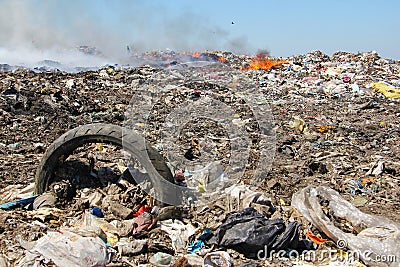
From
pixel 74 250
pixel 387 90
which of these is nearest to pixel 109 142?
pixel 74 250

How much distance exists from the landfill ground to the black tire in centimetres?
24

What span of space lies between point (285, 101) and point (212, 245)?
6.97m

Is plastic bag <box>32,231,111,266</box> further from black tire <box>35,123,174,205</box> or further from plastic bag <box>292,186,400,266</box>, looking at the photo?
plastic bag <box>292,186,400,266</box>

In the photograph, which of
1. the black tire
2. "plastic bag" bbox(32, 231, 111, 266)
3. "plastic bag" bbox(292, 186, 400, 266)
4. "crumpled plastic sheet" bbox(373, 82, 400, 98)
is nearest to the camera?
"plastic bag" bbox(32, 231, 111, 266)

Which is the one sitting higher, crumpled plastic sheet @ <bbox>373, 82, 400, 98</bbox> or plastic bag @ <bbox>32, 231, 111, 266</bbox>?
crumpled plastic sheet @ <bbox>373, 82, 400, 98</bbox>

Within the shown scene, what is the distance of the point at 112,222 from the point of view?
2.86 m

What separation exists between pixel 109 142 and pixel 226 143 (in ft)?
7.97

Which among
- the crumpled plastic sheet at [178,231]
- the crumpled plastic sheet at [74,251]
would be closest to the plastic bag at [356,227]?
the crumpled plastic sheet at [178,231]

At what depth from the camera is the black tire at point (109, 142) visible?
3146 millimetres

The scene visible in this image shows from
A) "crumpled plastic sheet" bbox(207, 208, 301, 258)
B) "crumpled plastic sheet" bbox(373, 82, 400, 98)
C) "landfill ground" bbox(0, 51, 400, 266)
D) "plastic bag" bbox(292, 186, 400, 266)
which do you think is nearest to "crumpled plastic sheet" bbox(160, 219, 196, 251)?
"landfill ground" bbox(0, 51, 400, 266)

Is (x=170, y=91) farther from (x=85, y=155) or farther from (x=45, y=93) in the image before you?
(x=85, y=155)

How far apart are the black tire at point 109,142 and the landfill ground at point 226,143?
9.5 inches

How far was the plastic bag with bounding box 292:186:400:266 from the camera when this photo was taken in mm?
2467

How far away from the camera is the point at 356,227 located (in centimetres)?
289
